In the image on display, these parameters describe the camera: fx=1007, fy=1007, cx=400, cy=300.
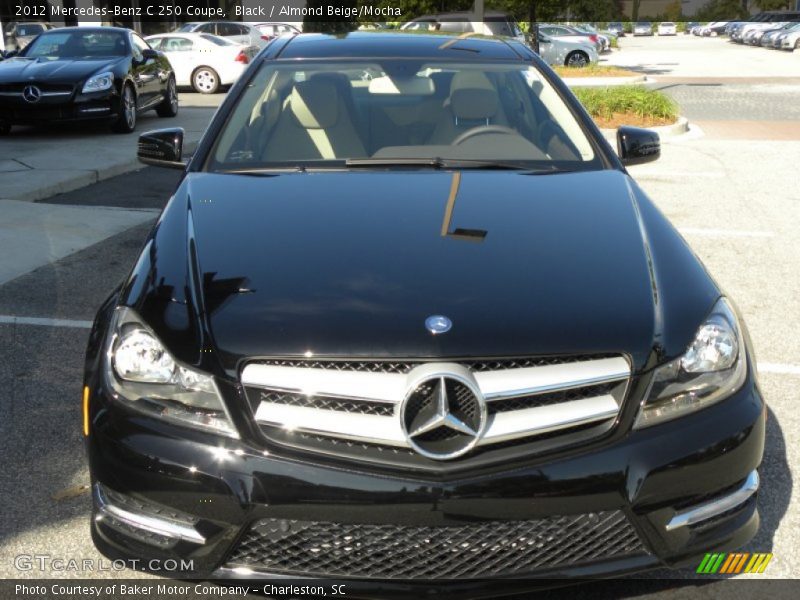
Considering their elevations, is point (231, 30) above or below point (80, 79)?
below

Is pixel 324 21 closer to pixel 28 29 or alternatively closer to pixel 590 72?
pixel 28 29

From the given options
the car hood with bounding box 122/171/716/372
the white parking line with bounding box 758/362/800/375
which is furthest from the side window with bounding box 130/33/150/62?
the white parking line with bounding box 758/362/800/375

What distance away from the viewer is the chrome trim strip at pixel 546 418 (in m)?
2.57

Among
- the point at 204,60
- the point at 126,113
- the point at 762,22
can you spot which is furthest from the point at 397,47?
the point at 762,22

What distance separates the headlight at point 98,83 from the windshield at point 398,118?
9374 millimetres

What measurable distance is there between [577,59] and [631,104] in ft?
52.5

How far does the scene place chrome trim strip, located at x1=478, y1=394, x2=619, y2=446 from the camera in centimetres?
257

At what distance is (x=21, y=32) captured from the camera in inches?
1281

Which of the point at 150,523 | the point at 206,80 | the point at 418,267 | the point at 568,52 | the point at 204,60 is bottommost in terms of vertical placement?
the point at 568,52

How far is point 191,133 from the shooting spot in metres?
14.1

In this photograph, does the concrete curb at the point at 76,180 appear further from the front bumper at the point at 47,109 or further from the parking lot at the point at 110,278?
the front bumper at the point at 47,109

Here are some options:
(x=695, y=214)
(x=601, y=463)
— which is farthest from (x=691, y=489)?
(x=695, y=214)

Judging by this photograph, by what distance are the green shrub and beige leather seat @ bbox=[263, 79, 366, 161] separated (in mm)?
11210

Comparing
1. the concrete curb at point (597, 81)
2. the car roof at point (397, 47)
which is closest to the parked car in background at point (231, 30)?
the concrete curb at point (597, 81)
